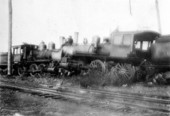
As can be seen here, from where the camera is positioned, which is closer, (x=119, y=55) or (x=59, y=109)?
(x=59, y=109)

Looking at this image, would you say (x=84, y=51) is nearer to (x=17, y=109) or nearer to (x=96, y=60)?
(x=96, y=60)

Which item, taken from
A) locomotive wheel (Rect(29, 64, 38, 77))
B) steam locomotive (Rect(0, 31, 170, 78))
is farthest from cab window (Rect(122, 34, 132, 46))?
locomotive wheel (Rect(29, 64, 38, 77))

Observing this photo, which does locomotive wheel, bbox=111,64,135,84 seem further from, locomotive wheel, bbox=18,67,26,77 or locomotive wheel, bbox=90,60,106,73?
locomotive wheel, bbox=18,67,26,77

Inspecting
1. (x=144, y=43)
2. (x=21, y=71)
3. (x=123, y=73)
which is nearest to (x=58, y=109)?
(x=123, y=73)

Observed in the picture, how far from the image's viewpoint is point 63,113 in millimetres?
6344

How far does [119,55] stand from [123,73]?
1059 millimetres

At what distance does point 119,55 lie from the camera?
44.5 ft

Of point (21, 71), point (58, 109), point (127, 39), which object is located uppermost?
point (127, 39)

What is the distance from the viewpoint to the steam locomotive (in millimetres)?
13414

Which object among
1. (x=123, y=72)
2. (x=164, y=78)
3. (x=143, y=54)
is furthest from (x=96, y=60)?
(x=164, y=78)

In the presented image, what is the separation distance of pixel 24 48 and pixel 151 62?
11250mm

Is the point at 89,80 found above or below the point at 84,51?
below

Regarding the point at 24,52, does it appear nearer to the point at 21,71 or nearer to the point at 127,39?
the point at 21,71

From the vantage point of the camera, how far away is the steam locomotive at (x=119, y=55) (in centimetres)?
1341
